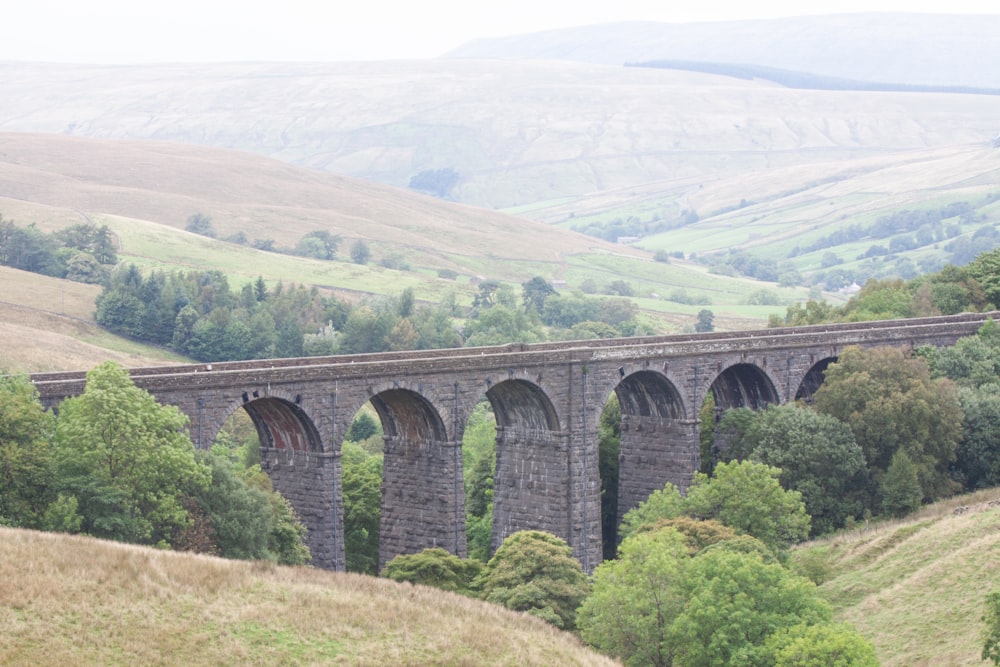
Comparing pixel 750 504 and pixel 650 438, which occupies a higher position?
pixel 650 438

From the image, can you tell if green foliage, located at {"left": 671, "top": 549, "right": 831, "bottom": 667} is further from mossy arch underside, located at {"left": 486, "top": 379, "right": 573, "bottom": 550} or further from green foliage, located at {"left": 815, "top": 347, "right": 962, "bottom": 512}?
green foliage, located at {"left": 815, "top": 347, "right": 962, "bottom": 512}

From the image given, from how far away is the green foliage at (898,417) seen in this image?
79250mm

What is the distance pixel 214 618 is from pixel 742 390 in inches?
2038

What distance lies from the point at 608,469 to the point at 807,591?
31731 millimetres

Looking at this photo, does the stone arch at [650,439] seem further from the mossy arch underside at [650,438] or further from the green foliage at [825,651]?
the green foliage at [825,651]

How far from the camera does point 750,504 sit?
64.9 meters

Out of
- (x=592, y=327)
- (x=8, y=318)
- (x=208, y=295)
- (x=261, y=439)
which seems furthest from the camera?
(x=592, y=327)

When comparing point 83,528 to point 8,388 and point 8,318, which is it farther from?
point 8,318

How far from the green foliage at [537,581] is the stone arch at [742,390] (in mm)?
29374

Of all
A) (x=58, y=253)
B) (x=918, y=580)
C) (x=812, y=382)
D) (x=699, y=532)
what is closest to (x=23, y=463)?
(x=699, y=532)

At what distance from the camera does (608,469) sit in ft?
268

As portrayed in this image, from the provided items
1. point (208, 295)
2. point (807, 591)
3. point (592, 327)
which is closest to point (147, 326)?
point (208, 295)

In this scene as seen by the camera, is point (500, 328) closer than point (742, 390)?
No

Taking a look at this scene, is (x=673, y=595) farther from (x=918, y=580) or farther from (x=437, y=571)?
(x=918, y=580)
